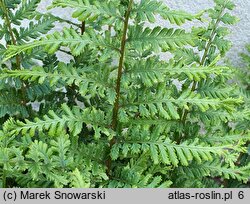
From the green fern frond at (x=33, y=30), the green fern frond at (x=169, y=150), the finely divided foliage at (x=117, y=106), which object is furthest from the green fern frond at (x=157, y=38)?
the green fern frond at (x=33, y=30)

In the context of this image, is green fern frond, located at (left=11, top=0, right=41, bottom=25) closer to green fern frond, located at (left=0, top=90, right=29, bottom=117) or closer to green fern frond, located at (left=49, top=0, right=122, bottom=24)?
green fern frond, located at (left=0, top=90, right=29, bottom=117)

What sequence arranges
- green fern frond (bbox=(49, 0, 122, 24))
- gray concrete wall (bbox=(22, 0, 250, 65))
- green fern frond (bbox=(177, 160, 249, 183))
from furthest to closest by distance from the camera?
1. gray concrete wall (bbox=(22, 0, 250, 65))
2. green fern frond (bbox=(177, 160, 249, 183))
3. green fern frond (bbox=(49, 0, 122, 24))

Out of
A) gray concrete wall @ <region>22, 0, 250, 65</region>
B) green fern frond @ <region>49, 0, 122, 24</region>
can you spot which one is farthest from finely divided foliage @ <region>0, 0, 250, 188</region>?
gray concrete wall @ <region>22, 0, 250, 65</region>

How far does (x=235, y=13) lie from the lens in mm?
3193

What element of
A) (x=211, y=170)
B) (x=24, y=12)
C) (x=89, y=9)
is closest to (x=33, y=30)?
(x=24, y=12)

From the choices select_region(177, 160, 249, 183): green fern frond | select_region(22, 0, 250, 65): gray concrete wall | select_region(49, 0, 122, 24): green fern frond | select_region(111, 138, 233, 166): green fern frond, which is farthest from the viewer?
select_region(22, 0, 250, 65): gray concrete wall

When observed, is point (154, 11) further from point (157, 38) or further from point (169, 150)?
point (169, 150)

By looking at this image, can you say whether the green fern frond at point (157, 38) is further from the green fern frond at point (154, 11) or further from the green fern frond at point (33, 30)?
the green fern frond at point (33, 30)

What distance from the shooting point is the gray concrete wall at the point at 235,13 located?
318 centimetres

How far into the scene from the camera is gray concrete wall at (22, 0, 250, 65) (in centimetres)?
318
